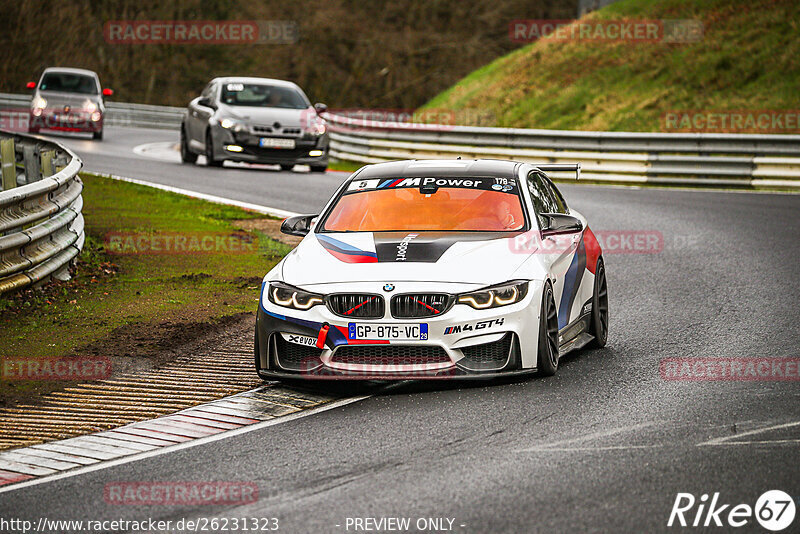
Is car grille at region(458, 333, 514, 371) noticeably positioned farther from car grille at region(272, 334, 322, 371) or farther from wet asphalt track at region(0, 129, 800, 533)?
car grille at region(272, 334, 322, 371)

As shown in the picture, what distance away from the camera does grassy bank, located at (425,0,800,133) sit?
1205 inches

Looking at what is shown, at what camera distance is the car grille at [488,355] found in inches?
310

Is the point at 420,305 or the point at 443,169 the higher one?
the point at 443,169

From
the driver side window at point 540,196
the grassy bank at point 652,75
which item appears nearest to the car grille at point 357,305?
the driver side window at point 540,196

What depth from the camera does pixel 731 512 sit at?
17.6 ft

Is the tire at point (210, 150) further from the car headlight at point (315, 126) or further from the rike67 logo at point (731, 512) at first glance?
the rike67 logo at point (731, 512)

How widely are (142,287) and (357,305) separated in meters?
4.63

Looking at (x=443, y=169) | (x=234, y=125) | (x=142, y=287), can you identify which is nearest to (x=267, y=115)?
(x=234, y=125)

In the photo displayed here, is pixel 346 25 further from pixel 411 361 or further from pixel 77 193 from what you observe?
pixel 411 361

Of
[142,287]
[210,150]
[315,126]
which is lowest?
[210,150]

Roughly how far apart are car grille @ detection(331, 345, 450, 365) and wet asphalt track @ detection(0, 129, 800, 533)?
24 cm

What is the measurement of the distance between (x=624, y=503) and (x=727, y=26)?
3130 cm

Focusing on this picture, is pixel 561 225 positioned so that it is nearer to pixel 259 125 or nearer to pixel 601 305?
pixel 601 305

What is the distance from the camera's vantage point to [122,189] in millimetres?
20188
